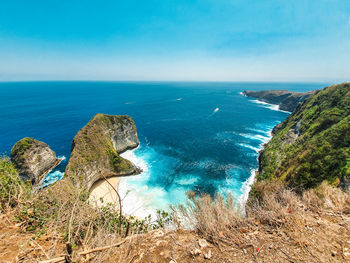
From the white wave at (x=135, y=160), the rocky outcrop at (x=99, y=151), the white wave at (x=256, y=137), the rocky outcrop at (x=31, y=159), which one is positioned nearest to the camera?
the rocky outcrop at (x=99, y=151)

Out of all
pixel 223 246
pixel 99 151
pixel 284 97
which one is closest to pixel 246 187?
pixel 223 246

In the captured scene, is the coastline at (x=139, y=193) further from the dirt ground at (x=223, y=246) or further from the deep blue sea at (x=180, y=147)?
the dirt ground at (x=223, y=246)

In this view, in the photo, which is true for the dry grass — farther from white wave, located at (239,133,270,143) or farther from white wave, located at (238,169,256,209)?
white wave, located at (239,133,270,143)

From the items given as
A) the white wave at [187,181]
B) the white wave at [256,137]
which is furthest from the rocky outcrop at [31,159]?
the white wave at [256,137]

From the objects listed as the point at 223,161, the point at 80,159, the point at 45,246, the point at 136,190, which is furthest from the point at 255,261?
the point at 223,161

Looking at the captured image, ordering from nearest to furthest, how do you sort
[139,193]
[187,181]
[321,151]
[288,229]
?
[288,229] → [321,151] → [139,193] → [187,181]

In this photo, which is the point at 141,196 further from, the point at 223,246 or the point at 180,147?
the point at 223,246
